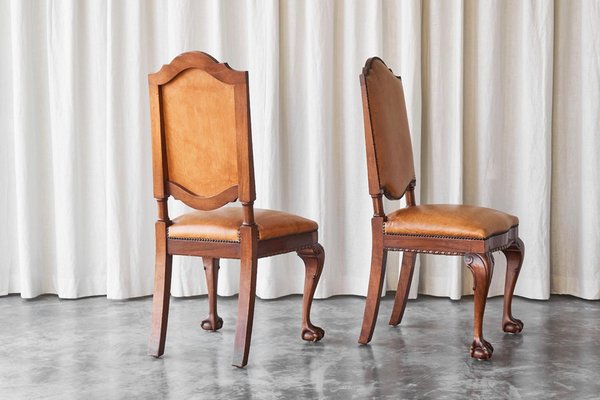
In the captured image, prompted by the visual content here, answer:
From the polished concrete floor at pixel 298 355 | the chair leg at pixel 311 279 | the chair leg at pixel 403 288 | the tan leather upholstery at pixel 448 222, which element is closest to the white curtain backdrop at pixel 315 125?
the polished concrete floor at pixel 298 355

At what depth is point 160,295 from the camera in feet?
9.55

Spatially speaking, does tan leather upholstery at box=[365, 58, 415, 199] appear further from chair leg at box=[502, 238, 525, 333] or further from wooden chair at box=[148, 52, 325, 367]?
chair leg at box=[502, 238, 525, 333]

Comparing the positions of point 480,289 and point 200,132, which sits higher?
point 200,132

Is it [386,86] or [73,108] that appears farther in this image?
[73,108]

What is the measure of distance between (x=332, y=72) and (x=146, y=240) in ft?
4.25

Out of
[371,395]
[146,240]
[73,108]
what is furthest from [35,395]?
[73,108]

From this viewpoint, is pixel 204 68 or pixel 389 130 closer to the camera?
pixel 204 68

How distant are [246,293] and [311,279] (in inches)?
15.5

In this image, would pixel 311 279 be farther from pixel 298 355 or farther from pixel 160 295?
pixel 160 295

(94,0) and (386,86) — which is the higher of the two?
(94,0)

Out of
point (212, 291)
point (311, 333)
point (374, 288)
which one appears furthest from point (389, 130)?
point (212, 291)

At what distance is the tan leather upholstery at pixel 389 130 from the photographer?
2994mm

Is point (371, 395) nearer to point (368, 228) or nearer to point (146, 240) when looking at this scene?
point (368, 228)

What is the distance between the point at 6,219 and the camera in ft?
13.4
